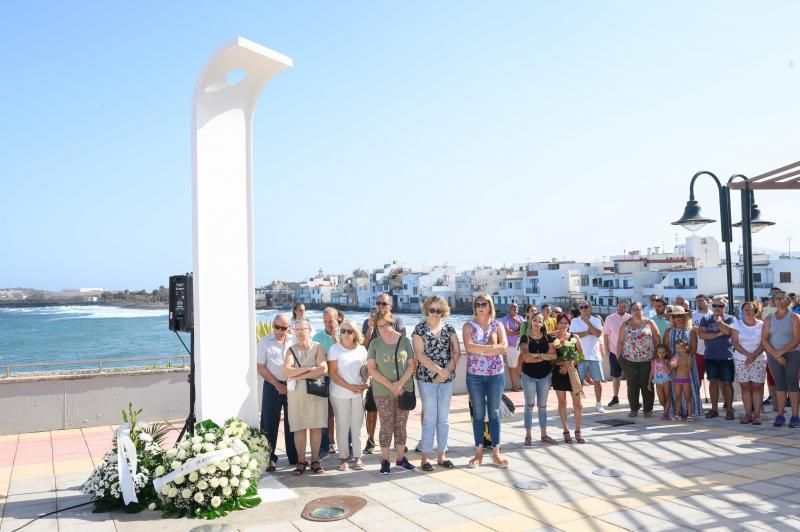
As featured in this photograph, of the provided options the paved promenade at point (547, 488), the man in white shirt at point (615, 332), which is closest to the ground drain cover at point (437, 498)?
the paved promenade at point (547, 488)

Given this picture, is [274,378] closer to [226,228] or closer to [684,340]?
[226,228]

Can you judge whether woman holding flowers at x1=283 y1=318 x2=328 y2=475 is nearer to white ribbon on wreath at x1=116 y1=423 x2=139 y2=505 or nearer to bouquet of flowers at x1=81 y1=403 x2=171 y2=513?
bouquet of flowers at x1=81 y1=403 x2=171 y2=513

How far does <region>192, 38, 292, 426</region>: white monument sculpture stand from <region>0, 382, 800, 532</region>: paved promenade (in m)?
1.09

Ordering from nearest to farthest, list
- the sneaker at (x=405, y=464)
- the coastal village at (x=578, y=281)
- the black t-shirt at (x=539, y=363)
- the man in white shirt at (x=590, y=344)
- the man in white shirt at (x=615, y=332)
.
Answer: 1. the sneaker at (x=405, y=464)
2. the black t-shirt at (x=539, y=363)
3. the man in white shirt at (x=590, y=344)
4. the man in white shirt at (x=615, y=332)
5. the coastal village at (x=578, y=281)

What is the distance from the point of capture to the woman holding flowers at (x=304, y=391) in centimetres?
630

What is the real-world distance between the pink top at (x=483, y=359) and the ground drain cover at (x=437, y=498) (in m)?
1.42

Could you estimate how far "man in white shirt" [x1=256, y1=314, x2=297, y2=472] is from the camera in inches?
261

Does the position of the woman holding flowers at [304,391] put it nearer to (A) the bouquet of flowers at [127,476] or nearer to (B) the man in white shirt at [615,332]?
(A) the bouquet of flowers at [127,476]

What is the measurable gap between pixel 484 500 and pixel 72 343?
99910mm

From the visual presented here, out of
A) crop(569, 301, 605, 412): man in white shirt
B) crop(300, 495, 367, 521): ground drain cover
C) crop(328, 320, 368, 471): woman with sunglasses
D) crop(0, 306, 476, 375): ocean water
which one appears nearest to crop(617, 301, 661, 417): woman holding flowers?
crop(569, 301, 605, 412): man in white shirt

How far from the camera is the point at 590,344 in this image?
32.2 feet

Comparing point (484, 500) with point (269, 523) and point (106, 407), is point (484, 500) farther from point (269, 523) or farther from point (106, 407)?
point (106, 407)

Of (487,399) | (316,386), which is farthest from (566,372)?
(316,386)

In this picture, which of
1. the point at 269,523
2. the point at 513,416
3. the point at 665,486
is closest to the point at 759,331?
the point at 513,416
